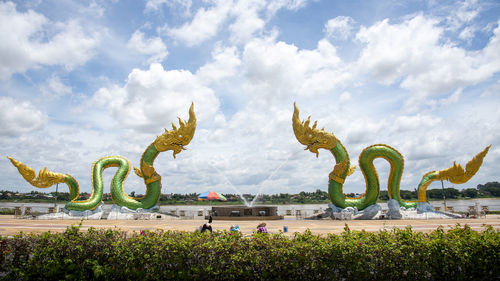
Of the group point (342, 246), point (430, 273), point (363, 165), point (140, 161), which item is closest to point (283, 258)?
point (342, 246)

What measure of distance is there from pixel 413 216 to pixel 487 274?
1543cm

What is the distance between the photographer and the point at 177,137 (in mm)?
A: 21375

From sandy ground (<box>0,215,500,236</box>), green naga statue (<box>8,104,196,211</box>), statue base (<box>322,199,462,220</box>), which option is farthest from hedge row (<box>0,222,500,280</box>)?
green naga statue (<box>8,104,196,211</box>)

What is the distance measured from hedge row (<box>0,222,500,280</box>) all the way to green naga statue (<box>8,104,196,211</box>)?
15879 mm

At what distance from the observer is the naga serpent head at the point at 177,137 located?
2123 centimetres

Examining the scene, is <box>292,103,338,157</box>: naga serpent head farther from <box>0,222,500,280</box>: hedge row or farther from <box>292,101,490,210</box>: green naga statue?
<box>0,222,500,280</box>: hedge row

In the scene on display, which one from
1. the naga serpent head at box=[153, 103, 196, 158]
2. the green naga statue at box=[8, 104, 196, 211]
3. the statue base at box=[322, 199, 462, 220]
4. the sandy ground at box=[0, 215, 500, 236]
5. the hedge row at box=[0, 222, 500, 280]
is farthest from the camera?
the naga serpent head at box=[153, 103, 196, 158]

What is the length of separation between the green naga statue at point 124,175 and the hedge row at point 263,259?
15.9m

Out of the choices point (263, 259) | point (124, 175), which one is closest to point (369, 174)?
point (263, 259)

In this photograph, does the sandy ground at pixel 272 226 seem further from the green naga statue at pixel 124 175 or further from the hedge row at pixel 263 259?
the hedge row at pixel 263 259

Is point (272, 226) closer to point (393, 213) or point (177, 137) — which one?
point (393, 213)

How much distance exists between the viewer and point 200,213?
25297 millimetres

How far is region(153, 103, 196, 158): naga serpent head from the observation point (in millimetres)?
21234

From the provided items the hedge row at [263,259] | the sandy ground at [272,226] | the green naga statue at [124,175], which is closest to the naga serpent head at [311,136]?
the sandy ground at [272,226]
